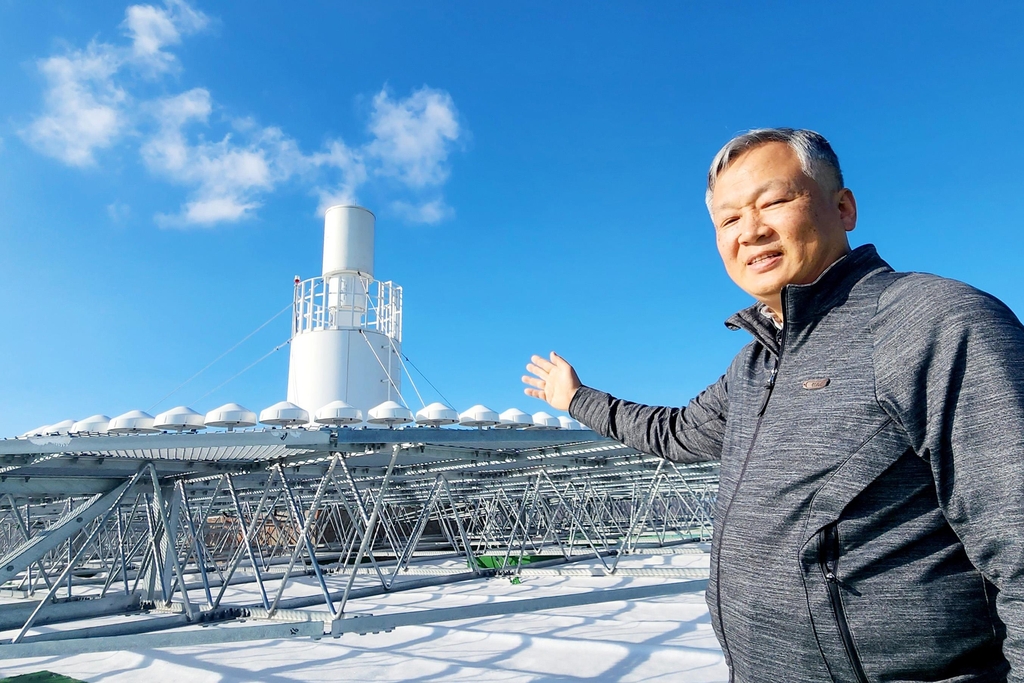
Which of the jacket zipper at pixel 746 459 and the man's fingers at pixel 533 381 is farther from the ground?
the man's fingers at pixel 533 381

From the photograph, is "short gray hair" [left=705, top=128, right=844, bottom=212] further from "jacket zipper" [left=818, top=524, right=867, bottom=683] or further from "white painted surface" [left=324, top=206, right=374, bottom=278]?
"white painted surface" [left=324, top=206, right=374, bottom=278]

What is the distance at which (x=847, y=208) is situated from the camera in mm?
1667

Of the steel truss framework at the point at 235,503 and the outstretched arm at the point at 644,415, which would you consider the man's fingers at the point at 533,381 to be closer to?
the outstretched arm at the point at 644,415

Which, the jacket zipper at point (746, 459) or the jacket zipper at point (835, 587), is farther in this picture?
the jacket zipper at point (746, 459)

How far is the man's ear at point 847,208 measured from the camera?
1.64 meters

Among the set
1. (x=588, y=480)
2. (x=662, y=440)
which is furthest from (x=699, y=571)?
(x=662, y=440)

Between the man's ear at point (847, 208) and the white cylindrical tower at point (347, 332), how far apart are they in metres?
20.5

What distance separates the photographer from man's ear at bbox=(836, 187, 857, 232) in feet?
5.40

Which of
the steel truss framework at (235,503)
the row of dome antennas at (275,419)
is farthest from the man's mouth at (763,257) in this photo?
the row of dome antennas at (275,419)

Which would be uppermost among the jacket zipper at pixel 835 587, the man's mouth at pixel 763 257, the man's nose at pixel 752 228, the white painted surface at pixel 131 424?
the white painted surface at pixel 131 424

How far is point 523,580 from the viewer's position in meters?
18.0

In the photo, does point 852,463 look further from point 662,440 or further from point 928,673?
point 662,440

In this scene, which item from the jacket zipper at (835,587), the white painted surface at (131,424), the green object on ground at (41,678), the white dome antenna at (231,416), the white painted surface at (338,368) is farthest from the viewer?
the white painted surface at (338,368)

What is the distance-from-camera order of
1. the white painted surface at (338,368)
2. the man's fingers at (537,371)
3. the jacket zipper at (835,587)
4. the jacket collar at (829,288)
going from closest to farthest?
the jacket zipper at (835,587)
the jacket collar at (829,288)
the man's fingers at (537,371)
the white painted surface at (338,368)
